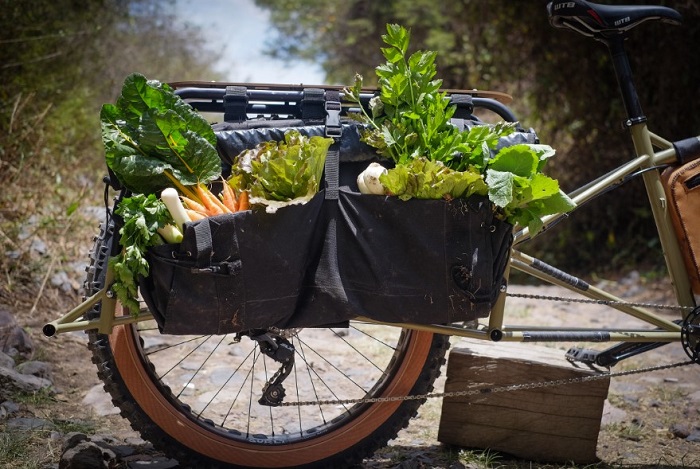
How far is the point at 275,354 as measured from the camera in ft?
8.63

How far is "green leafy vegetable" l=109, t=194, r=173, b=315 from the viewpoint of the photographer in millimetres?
2182

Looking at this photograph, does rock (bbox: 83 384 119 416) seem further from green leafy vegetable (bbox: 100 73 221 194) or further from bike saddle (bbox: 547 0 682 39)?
bike saddle (bbox: 547 0 682 39)

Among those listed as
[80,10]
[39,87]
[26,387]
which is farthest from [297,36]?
[26,387]

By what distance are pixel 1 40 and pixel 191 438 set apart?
381 centimetres

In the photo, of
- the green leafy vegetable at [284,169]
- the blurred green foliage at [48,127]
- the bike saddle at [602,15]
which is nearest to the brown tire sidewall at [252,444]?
the green leafy vegetable at [284,169]

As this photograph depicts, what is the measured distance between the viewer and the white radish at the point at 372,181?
2387mm

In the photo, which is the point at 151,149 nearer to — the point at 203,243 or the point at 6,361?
the point at 203,243

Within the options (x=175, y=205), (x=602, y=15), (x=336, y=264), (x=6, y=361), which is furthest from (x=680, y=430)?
(x=6, y=361)

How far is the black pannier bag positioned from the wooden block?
2.06 ft

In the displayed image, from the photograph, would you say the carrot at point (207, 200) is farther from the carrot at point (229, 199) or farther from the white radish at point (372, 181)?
the white radish at point (372, 181)

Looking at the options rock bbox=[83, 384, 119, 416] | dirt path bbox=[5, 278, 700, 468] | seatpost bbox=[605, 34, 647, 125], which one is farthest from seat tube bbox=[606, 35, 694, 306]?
rock bbox=[83, 384, 119, 416]

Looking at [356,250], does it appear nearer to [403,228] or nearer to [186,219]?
[403,228]

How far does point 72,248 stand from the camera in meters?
4.96

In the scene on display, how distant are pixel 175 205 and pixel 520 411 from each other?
168 centimetres
